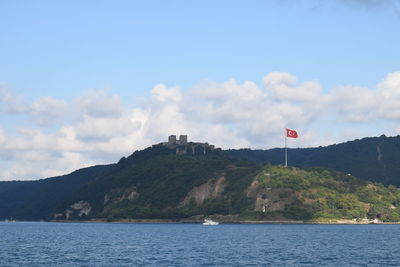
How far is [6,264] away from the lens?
117312 millimetres

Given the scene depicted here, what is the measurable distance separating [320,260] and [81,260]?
44092 mm

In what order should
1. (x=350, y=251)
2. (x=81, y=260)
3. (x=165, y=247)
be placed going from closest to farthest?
(x=81, y=260)
(x=350, y=251)
(x=165, y=247)

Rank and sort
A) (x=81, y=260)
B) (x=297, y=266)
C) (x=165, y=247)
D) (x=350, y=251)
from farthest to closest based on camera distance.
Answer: (x=165, y=247), (x=350, y=251), (x=81, y=260), (x=297, y=266)

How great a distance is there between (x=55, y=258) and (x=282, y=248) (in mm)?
52884

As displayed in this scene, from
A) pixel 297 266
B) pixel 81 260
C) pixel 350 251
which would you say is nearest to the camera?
pixel 297 266

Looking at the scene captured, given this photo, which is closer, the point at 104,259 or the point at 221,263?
the point at 221,263

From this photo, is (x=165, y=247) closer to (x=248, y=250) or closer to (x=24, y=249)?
(x=248, y=250)

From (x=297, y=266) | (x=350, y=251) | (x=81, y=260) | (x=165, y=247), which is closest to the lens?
(x=297, y=266)

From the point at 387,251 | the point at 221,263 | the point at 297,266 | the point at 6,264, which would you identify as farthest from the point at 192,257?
the point at 387,251

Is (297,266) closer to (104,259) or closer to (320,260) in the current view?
(320,260)

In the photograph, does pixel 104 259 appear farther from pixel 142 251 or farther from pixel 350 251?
pixel 350 251

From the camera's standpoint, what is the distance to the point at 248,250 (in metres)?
149

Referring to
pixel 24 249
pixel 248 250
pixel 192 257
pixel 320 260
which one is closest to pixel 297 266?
pixel 320 260

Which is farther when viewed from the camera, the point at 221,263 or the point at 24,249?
the point at 24,249
